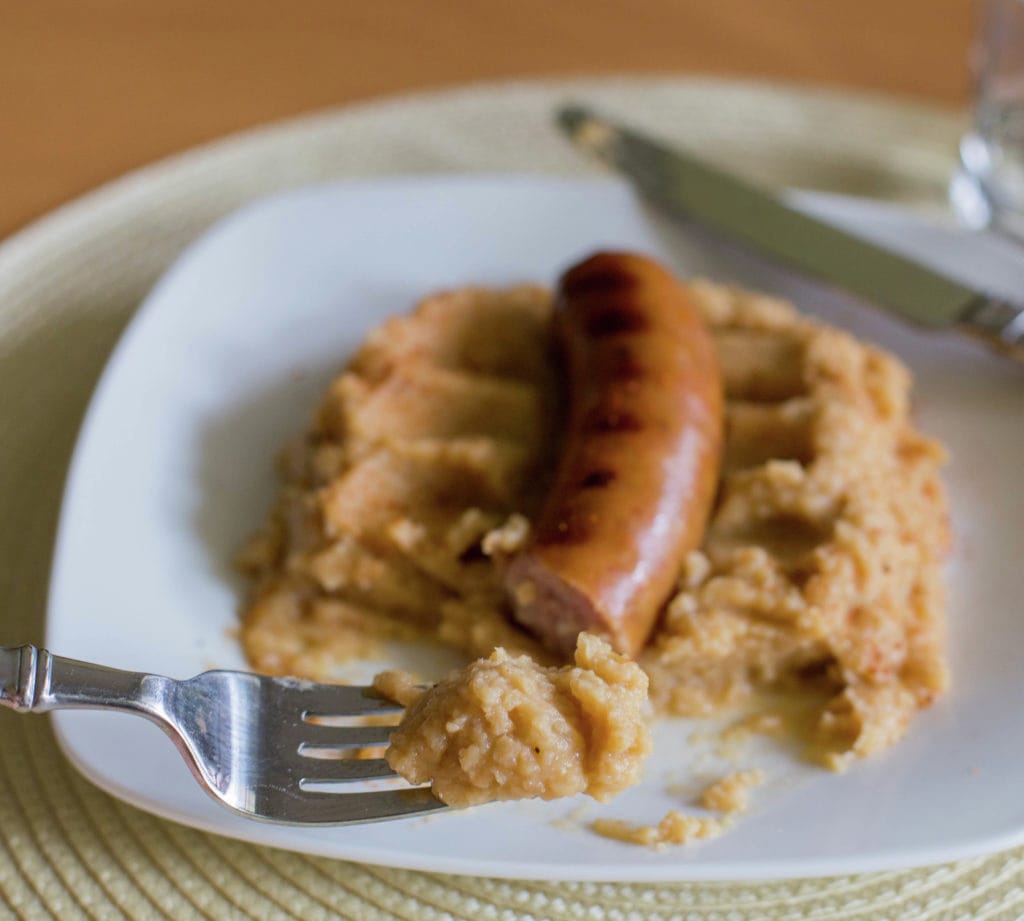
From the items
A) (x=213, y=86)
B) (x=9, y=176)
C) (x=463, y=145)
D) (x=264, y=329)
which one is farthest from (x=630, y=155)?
(x=9, y=176)

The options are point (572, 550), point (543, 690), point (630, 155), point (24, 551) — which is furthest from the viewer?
point (630, 155)

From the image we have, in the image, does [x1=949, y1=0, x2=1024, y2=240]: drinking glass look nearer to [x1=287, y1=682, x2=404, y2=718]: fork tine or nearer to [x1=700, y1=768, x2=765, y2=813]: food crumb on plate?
[x1=700, y1=768, x2=765, y2=813]: food crumb on plate

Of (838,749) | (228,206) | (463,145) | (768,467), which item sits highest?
(463,145)

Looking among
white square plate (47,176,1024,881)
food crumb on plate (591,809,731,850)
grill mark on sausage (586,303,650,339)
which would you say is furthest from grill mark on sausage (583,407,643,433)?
food crumb on plate (591,809,731,850)

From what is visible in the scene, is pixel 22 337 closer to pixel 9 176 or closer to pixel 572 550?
pixel 9 176

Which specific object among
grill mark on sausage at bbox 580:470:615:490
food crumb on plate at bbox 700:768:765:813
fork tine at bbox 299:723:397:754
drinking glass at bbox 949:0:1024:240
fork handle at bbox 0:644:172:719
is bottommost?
food crumb on plate at bbox 700:768:765:813

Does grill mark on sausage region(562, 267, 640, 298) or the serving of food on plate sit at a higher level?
grill mark on sausage region(562, 267, 640, 298)

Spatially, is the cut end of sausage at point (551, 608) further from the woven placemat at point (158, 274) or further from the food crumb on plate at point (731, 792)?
the woven placemat at point (158, 274)
